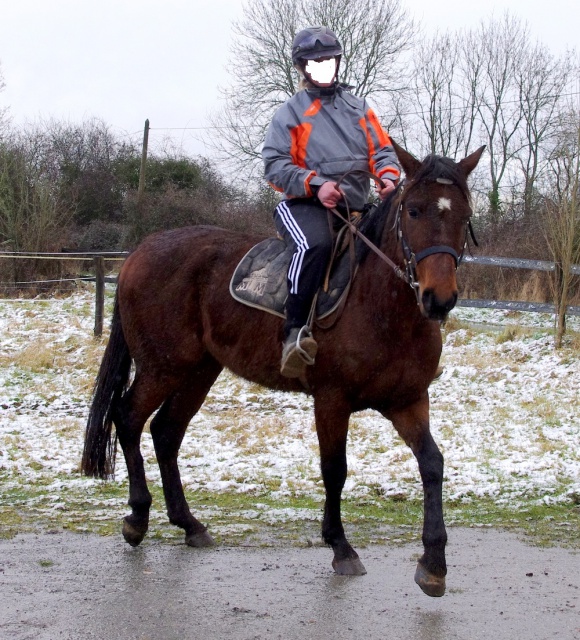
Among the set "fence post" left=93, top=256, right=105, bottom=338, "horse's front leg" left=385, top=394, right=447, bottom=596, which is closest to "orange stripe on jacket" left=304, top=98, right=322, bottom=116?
"horse's front leg" left=385, top=394, right=447, bottom=596

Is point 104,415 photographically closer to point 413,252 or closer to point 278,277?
point 278,277

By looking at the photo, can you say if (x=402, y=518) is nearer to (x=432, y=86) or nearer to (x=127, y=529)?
(x=127, y=529)

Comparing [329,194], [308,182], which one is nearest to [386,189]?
[329,194]

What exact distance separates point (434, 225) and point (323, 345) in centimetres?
109

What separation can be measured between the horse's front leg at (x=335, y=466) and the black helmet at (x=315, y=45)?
2.19 m

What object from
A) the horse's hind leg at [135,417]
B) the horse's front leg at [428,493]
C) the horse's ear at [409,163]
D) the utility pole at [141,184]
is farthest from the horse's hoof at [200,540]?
the utility pole at [141,184]

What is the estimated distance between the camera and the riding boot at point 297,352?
4.86 m

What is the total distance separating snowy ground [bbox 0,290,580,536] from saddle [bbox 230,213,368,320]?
2.30 meters

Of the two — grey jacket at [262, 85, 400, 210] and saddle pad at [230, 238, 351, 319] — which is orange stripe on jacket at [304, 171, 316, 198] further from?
saddle pad at [230, 238, 351, 319]

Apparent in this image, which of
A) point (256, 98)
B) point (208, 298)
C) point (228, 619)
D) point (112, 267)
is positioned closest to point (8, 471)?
point (208, 298)

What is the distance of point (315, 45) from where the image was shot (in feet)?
17.2

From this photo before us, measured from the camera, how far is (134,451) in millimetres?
6031

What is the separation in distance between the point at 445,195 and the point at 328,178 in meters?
1.13

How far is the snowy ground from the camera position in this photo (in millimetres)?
7316
